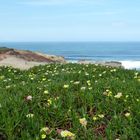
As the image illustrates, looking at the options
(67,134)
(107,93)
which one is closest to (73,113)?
(67,134)

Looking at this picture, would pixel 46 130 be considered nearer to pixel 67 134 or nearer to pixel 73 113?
pixel 67 134

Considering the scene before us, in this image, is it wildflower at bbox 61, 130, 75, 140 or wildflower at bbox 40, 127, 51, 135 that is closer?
wildflower at bbox 61, 130, 75, 140

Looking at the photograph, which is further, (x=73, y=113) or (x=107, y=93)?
(x=107, y=93)

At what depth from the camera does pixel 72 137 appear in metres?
6.68

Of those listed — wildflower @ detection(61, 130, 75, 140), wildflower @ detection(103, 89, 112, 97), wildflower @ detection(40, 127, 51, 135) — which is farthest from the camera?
wildflower @ detection(103, 89, 112, 97)

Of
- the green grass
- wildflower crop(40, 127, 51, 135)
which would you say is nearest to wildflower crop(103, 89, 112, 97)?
the green grass

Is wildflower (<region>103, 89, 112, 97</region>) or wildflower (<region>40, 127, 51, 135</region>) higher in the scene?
wildflower (<region>103, 89, 112, 97</region>)

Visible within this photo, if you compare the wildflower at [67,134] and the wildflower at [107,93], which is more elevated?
the wildflower at [107,93]

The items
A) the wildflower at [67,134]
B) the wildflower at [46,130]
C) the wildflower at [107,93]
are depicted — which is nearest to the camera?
the wildflower at [67,134]

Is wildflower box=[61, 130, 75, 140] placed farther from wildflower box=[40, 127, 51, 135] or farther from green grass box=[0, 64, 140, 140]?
wildflower box=[40, 127, 51, 135]

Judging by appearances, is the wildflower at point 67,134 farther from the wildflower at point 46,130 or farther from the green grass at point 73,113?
the wildflower at point 46,130

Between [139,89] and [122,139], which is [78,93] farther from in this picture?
[122,139]

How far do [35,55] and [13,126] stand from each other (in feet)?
112

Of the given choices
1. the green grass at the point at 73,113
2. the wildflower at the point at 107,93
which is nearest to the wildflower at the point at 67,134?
the green grass at the point at 73,113
